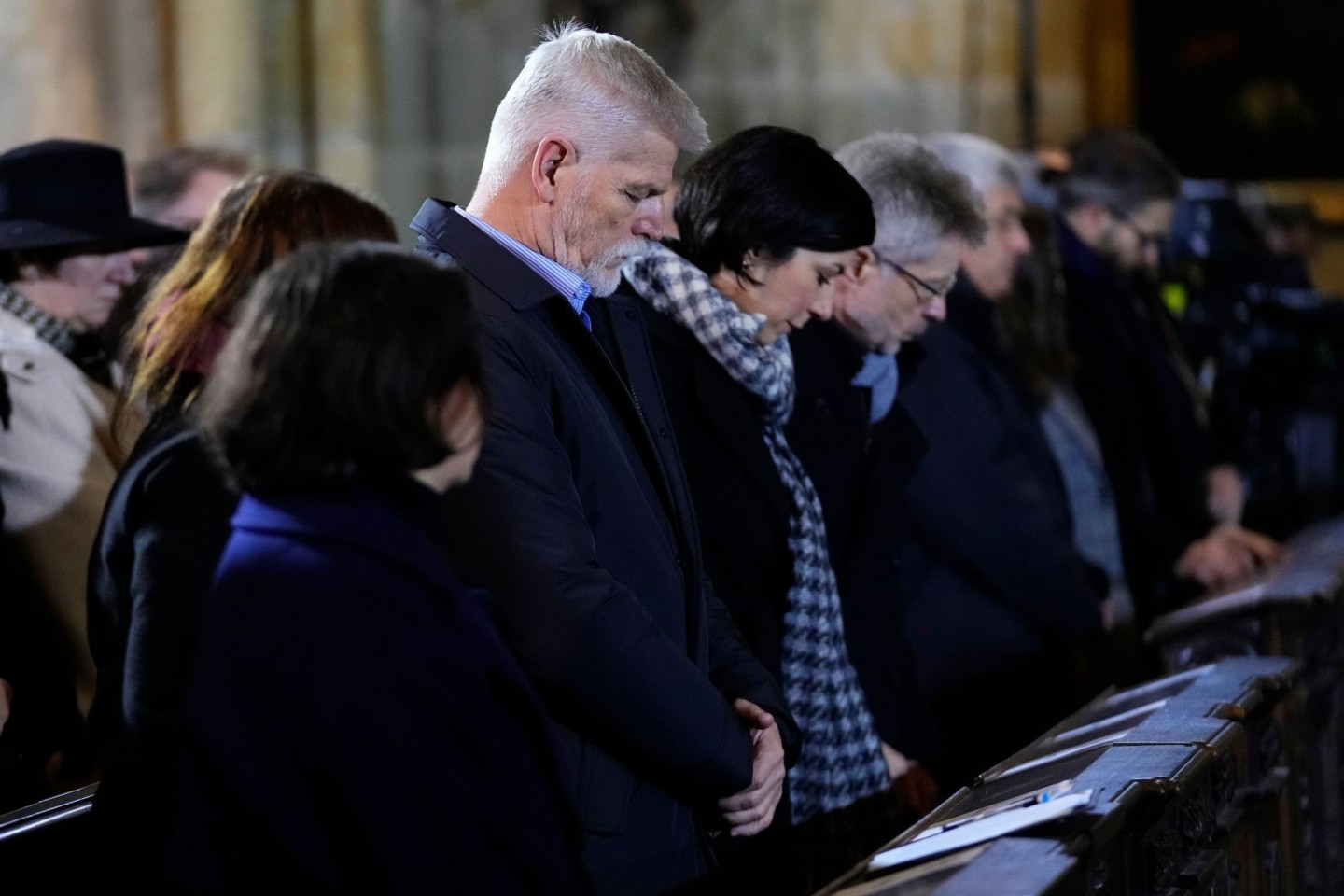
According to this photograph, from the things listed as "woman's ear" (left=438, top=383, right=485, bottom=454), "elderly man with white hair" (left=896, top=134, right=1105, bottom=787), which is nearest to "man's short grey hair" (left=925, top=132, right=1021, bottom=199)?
"elderly man with white hair" (left=896, top=134, right=1105, bottom=787)

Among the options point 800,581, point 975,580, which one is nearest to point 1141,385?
point 975,580

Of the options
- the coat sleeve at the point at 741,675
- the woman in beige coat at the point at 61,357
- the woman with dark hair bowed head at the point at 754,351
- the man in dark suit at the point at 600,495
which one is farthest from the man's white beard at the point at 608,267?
the woman in beige coat at the point at 61,357

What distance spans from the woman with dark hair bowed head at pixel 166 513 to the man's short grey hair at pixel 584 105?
23 cm

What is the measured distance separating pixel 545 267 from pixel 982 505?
5.24 feet

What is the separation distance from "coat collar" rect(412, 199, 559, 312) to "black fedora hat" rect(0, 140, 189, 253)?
116cm

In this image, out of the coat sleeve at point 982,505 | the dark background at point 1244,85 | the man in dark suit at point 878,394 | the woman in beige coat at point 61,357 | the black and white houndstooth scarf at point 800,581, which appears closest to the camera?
the black and white houndstooth scarf at point 800,581

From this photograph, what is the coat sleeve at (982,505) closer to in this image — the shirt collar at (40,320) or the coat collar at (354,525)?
the shirt collar at (40,320)

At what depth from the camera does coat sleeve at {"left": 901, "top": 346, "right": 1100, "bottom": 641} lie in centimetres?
372

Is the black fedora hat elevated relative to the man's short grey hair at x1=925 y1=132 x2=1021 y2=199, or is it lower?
elevated

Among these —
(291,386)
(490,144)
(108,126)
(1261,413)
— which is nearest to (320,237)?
(490,144)

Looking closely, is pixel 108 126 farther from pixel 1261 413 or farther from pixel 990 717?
pixel 1261 413

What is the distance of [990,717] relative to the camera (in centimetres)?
379

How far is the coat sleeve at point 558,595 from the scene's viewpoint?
2.17m

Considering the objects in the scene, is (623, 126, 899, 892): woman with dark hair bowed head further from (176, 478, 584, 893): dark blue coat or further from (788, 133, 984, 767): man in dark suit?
(176, 478, 584, 893): dark blue coat
